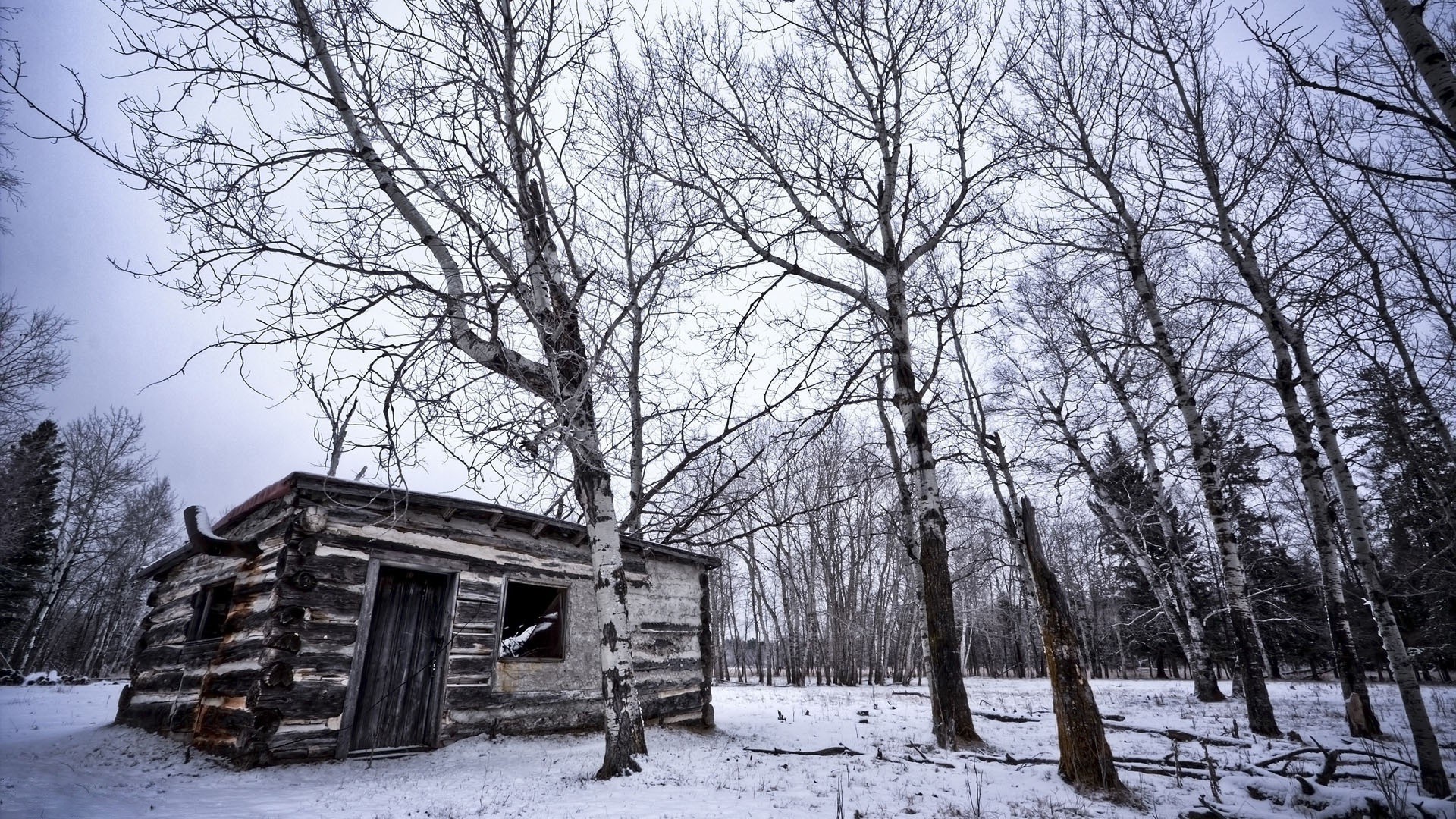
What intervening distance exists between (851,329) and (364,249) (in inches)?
263

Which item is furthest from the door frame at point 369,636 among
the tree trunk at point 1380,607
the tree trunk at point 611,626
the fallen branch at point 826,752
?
the tree trunk at point 1380,607

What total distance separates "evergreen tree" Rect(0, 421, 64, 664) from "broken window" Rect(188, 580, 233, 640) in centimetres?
1145

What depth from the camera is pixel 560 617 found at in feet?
32.7

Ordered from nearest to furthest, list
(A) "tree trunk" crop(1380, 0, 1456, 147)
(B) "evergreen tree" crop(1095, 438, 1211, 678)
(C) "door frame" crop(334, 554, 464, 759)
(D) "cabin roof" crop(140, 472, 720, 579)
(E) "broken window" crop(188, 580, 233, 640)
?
(A) "tree trunk" crop(1380, 0, 1456, 147) < (D) "cabin roof" crop(140, 472, 720, 579) < (C) "door frame" crop(334, 554, 464, 759) < (E) "broken window" crop(188, 580, 233, 640) < (B) "evergreen tree" crop(1095, 438, 1211, 678)

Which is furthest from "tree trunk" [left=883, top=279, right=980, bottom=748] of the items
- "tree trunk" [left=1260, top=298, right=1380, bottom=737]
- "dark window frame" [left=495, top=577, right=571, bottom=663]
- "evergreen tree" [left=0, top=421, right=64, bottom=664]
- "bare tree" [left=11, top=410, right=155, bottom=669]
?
A: "bare tree" [left=11, top=410, right=155, bottom=669]

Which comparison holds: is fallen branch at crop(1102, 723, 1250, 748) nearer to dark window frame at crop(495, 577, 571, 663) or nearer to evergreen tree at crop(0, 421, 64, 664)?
dark window frame at crop(495, 577, 571, 663)

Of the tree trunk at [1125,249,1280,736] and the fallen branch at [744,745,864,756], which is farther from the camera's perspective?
the tree trunk at [1125,249,1280,736]

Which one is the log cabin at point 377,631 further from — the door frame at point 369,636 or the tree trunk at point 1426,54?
the tree trunk at point 1426,54

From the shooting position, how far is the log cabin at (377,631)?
23.5ft

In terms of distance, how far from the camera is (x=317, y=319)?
419 cm

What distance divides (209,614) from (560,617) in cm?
561

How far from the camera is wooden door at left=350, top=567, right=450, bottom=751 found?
7.77 meters

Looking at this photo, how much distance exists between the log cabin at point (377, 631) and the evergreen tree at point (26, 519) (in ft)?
32.0

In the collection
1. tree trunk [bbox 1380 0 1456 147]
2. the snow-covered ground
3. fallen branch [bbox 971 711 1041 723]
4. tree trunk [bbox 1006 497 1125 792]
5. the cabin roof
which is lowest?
fallen branch [bbox 971 711 1041 723]
